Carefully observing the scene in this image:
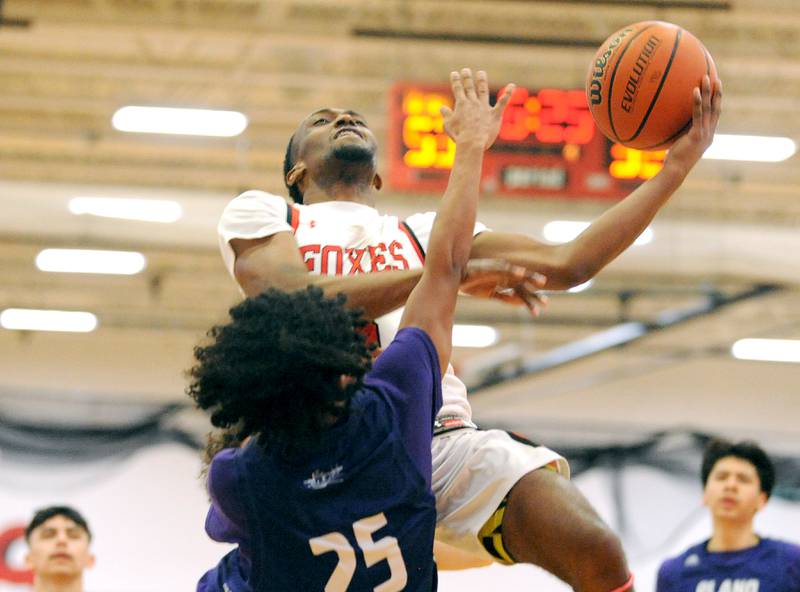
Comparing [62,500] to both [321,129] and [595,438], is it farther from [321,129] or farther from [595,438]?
[321,129]

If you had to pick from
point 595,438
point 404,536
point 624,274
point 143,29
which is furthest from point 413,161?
point 404,536

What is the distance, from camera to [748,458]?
6688 mm

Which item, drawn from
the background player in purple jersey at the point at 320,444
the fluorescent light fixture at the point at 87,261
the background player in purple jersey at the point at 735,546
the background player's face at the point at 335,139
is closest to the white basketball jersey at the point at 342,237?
the background player's face at the point at 335,139

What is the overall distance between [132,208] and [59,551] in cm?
715

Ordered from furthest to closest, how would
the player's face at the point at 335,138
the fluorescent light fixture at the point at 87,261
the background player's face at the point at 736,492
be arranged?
the fluorescent light fixture at the point at 87,261, the background player's face at the point at 736,492, the player's face at the point at 335,138

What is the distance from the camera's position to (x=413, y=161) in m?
10.1

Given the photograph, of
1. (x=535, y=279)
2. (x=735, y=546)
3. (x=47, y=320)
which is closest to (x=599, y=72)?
(x=535, y=279)

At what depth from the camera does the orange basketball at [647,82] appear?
367cm

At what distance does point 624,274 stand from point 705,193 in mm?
2654

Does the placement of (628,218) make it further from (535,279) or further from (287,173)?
(287,173)

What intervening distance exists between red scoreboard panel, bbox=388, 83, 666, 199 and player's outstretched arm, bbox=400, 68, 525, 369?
21.9ft

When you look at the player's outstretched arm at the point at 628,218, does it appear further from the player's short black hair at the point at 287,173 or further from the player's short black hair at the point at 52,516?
the player's short black hair at the point at 52,516

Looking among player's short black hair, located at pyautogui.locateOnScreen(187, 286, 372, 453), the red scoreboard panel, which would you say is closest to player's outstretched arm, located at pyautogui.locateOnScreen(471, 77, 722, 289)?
player's short black hair, located at pyautogui.locateOnScreen(187, 286, 372, 453)

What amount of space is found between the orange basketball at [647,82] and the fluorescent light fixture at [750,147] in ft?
28.7
